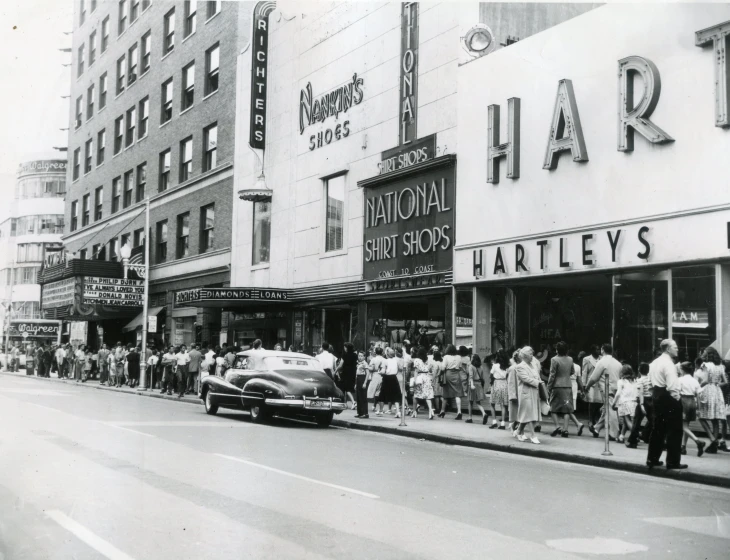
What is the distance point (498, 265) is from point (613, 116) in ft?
14.4

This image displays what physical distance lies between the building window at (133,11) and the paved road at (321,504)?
33194 mm

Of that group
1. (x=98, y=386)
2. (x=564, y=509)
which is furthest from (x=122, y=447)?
(x=98, y=386)

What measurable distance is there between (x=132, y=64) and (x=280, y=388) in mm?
30604

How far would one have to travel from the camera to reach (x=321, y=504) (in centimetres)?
807

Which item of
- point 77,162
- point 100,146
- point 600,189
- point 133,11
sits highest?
point 133,11

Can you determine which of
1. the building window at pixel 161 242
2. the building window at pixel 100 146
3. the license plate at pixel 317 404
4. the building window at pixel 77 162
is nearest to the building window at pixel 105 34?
the building window at pixel 100 146

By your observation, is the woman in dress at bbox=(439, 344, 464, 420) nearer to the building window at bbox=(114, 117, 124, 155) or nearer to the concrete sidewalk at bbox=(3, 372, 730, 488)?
the concrete sidewalk at bbox=(3, 372, 730, 488)

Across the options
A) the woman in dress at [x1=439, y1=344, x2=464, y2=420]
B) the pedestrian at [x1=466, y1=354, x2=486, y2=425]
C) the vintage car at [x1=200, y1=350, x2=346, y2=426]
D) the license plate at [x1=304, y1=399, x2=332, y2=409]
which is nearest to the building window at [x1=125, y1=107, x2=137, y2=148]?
the vintage car at [x1=200, y1=350, x2=346, y2=426]

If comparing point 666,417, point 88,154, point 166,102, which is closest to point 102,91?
point 88,154

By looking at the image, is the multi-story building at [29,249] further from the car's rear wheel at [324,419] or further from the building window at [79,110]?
the car's rear wheel at [324,419]

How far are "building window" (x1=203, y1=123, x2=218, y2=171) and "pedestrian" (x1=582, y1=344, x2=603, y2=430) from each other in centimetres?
2121

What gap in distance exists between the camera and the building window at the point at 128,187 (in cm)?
4106

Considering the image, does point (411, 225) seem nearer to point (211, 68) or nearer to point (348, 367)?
point (348, 367)

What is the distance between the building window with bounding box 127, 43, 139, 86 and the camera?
41.6 m
